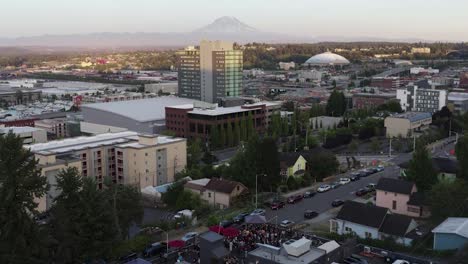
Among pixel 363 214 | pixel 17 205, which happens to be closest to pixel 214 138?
pixel 363 214

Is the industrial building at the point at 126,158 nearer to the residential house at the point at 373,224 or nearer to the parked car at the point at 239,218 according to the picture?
the parked car at the point at 239,218

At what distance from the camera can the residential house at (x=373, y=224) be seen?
911 centimetres

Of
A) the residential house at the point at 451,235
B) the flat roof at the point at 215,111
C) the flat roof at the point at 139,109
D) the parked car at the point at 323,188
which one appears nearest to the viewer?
the residential house at the point at 451,235

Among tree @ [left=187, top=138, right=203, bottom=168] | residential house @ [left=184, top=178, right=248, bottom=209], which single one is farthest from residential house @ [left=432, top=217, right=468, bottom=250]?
tree @ [left=187, top=138, right=203, bottom=168]

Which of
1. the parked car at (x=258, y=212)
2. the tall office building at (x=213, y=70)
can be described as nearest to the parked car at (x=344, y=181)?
the parked car at (x=258, y=212)

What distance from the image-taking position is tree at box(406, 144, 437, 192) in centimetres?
1130

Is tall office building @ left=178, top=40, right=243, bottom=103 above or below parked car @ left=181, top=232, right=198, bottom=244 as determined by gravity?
above

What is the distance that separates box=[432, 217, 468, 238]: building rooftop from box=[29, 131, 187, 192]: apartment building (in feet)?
25.4

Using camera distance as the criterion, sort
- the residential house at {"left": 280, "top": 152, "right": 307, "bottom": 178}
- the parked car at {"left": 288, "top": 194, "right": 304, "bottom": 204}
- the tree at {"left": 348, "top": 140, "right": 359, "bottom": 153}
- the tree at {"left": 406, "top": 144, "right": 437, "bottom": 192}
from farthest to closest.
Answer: the tree at {"left": 348, "top": 140, "right": 359, "bottom": 153} → the residential house at {"left": 280, "top": 152, "right": 307, "bottom": 178} → the parked car at {"left": 288, "top": 194, "right": 304, "bottom": 204} → the tree at {"left": 406, "top": 144, "right": 437, "bottom": 192}

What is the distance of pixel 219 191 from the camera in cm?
1200

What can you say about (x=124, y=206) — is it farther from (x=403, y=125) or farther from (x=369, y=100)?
(x=369, y=100)

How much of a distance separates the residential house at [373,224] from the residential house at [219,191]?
8.97 ft

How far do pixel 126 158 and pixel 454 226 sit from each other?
8.43 metres

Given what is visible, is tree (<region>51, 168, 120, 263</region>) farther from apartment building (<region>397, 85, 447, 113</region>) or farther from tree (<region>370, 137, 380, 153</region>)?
apartment building (<region>397, 85, 447, 113</region>)
